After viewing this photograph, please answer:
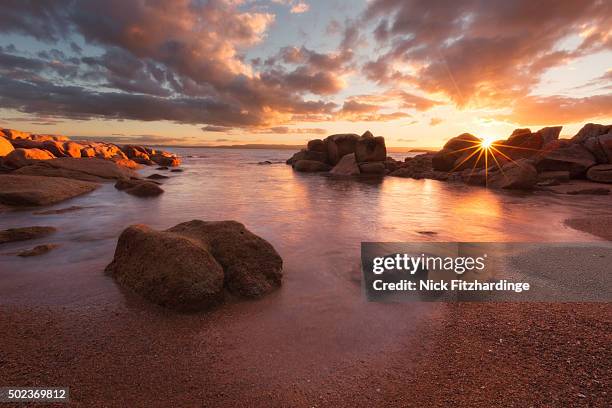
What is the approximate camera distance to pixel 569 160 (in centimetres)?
2280

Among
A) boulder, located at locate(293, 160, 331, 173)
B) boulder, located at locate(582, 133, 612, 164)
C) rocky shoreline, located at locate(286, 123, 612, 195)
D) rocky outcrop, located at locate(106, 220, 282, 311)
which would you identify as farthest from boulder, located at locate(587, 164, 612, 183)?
boulder, located at locate(293, 160, 331, 173)

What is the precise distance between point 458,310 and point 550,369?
4.52ft

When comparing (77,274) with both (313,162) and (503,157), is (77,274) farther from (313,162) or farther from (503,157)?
(313,162)

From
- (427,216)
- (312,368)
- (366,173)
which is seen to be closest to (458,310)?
(312,368)

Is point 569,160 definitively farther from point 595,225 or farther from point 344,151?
point 344,151

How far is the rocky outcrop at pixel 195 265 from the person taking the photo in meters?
4.36

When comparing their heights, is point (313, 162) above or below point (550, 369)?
above

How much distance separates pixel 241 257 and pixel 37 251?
4.83 metres

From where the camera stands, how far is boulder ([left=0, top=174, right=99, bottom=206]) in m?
11.7

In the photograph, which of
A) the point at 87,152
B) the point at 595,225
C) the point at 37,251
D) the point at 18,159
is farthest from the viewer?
the point at 87,152

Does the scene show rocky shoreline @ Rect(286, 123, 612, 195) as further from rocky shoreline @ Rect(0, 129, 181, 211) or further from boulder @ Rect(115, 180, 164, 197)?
rocky shoreline @ Rect(0, 129, 181, 211)

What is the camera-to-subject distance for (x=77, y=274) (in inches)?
221

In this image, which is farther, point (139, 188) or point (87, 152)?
point (87, 152)

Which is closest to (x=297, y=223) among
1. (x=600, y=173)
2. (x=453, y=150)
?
(x=600, y=173)
